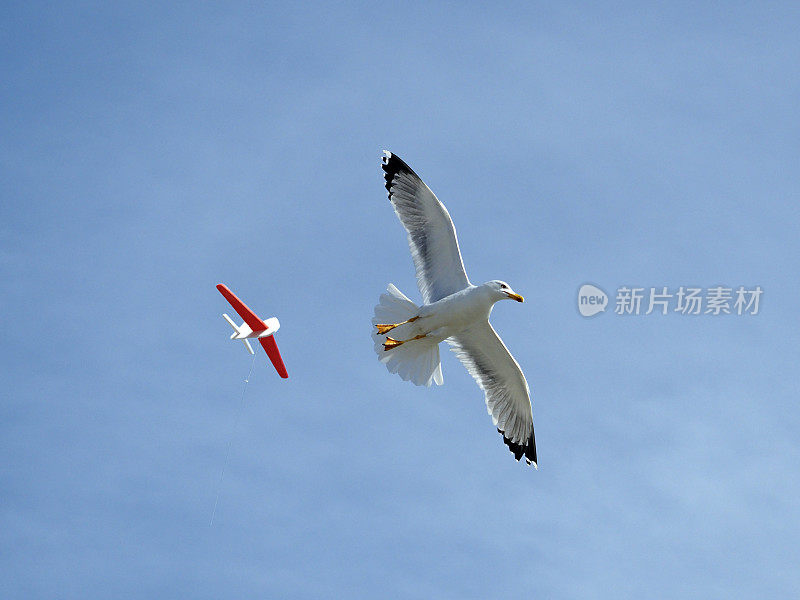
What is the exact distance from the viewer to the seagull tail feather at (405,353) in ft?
54.6

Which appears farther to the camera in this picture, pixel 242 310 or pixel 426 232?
pixel 242 310

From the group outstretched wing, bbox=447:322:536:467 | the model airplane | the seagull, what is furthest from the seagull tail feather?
the model airplane

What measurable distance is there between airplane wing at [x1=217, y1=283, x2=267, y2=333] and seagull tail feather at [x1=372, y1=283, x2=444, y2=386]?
17112 millimetres

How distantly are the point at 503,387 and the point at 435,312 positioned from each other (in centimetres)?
218

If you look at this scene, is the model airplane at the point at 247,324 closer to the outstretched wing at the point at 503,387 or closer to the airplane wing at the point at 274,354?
the airplane wing at the point at 274,354

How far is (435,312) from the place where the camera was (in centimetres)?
1642

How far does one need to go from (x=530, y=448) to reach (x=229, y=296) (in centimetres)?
1784

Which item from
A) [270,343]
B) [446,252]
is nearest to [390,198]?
[446,252]

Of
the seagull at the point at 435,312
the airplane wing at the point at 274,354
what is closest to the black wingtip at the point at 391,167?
the seagull at the point at 435,312

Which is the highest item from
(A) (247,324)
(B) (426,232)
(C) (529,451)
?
(A) (247,324)

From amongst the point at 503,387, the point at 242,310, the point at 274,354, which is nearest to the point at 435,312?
the point at 503,387

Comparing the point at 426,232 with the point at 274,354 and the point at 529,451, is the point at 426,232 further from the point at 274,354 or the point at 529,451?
the point at 274,354

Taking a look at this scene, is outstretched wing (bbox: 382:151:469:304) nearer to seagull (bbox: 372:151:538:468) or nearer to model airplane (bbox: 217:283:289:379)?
seagull (bbox: 372:151:538:468)

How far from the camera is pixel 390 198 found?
1683cm
